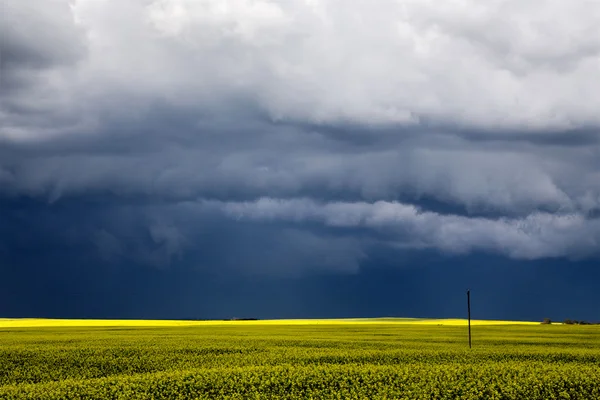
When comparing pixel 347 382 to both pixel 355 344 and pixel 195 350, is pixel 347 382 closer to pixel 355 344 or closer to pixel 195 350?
pixel 195 350

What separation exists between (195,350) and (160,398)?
28282 mm

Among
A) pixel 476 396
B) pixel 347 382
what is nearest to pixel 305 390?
pixel 347 382

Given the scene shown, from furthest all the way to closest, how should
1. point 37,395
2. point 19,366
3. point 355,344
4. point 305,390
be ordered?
point 355,344
point 19,366
point 305,390
point 37,395

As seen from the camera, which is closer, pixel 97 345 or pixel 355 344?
pixel 97 345

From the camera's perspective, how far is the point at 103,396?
118 ft

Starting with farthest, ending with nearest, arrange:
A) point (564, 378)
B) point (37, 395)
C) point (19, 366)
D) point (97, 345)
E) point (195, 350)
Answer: point (97, 345) < point (195, 350) < point (19, 366) < point (564, 378) < point (37, 395)


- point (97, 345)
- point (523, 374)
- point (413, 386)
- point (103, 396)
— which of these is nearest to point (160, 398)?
point (103, 396)

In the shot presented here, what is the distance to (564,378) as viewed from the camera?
1667 inches

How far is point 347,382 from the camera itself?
4053 centimetres

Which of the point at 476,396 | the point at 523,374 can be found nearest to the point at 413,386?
the point at 476,396

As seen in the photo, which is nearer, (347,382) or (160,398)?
(160,398)

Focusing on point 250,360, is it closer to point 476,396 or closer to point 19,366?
point 19,366

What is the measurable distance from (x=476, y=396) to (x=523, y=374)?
928 cm

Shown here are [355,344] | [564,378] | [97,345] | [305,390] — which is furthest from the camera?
[355,344]
